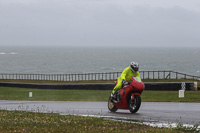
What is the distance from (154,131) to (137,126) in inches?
45.5

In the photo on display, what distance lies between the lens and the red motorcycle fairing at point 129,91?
13.2m

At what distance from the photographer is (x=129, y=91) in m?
13.7

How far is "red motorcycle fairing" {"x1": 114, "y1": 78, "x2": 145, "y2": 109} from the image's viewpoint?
13.2m

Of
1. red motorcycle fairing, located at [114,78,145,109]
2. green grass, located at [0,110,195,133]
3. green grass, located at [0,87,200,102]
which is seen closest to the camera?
green grass, located at [0,110,195,133]

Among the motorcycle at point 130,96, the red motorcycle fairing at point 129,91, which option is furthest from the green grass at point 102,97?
the red motorcycle fairing at point 129,91

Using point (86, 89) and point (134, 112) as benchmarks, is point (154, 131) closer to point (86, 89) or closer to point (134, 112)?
point (134, 112)

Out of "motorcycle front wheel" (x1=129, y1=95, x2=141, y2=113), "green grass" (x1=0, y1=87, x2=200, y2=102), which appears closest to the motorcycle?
"motorcycle front wheel" (x1=129, y1=95, x2=141, y2=113)

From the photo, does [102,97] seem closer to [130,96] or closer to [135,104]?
[130,96]

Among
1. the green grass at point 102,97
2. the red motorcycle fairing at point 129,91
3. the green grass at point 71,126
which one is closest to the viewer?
the green grass at point 71,126

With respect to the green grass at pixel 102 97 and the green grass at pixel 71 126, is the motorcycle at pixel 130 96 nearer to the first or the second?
the green grass at pixel 71 126

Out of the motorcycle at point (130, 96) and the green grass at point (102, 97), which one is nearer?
the motorcycle at point (130, 96)

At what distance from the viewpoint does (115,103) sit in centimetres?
1461

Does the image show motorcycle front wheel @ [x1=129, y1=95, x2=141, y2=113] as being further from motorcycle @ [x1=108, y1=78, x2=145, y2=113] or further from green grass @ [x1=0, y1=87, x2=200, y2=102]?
green grass @ [x1=0, y1=87, x2=200, y2=102]

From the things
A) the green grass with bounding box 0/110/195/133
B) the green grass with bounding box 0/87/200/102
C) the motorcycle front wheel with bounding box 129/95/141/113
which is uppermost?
the motorcycle front wheel with bounding box 129/95/141/113
